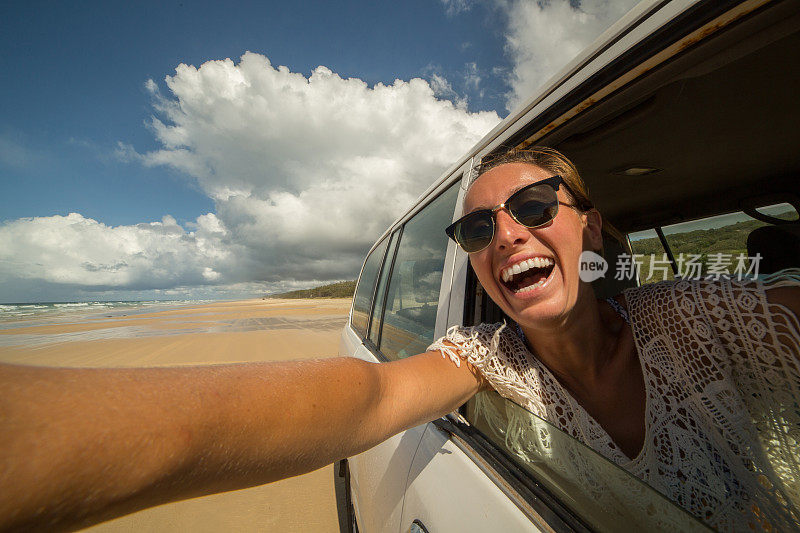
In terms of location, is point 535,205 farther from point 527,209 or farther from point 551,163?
point 551,163

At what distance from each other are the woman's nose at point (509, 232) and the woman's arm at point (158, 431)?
65cm

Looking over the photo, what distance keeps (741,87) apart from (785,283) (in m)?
1.26

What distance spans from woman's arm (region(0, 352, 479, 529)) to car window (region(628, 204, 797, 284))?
192 centimetres

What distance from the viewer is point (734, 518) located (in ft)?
2.23

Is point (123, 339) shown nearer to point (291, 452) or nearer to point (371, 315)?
point (371, 315)

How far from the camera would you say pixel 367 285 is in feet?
12.4

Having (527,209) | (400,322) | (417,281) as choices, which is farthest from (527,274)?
(400,322)

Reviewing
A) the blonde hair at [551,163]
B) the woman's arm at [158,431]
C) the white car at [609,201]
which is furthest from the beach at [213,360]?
the blonde hair at [551,163]

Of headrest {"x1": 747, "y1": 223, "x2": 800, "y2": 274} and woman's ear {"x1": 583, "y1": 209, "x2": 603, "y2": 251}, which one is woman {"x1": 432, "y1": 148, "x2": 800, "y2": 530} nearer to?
woman's ear {"x1": 583, "y1": 209, "x2": 603, "y2": 251}

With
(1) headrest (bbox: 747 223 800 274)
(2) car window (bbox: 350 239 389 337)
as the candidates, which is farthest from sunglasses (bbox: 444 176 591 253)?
(2) car window (bbox: 350 239 389 337)

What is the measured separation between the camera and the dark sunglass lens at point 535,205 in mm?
1093

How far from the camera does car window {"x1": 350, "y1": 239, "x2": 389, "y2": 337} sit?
128 inches

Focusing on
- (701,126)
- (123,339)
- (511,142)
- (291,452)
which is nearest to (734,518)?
(291,452)

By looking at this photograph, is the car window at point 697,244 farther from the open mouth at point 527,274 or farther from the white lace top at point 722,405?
the open mouth at point 527,274
